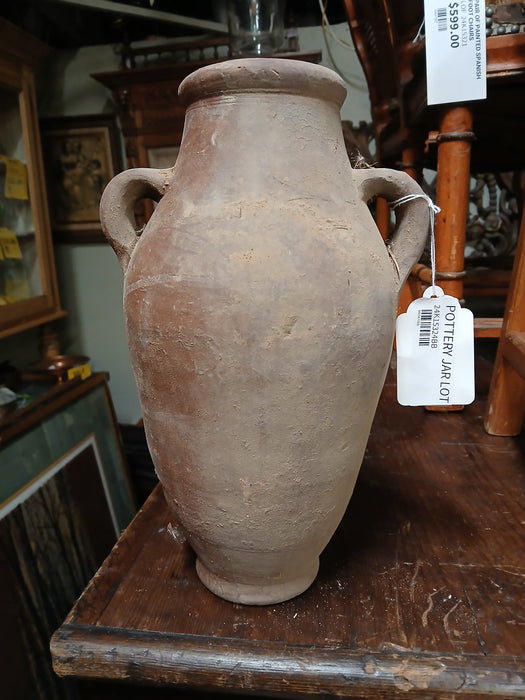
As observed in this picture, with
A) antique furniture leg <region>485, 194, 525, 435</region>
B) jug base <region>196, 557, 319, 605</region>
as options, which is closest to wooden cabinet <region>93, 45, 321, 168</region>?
antique furniture leg <region>485, 194, 525, 435</region>

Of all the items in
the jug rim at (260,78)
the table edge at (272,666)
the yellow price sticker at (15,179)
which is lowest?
the table edge at (272,666)

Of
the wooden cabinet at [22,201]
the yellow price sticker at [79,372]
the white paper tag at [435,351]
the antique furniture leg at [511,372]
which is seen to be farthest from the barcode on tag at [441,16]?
the yellow price sticker at [79,372]

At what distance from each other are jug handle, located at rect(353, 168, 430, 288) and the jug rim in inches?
3.9

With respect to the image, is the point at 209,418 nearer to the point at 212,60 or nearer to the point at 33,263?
the point at 33,263

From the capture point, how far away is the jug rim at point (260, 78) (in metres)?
0.50

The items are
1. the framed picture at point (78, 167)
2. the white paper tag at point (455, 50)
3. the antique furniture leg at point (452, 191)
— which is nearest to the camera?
the white paper tag at point (455, 50)

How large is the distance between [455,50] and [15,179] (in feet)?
3.87

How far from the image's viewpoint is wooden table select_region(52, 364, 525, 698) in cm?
50

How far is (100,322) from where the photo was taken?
1957mm

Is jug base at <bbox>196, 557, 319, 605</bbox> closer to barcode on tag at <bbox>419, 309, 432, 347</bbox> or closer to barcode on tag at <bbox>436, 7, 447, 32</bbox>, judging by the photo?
barcode on tag at <bbox>419, 309, 432, 347</bbox>

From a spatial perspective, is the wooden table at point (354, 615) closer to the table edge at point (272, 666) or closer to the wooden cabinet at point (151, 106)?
the table edge at point (272, 666)

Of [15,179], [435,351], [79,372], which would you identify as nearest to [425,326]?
[435,351]

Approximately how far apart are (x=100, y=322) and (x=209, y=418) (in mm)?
1561

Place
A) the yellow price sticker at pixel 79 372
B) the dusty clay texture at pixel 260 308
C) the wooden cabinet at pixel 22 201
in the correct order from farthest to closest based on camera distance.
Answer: the yellow price sticker at pixel 79 372 < the wooden cabinet at pixel 22 201 < the dusty clay texture at pixel 260 308
